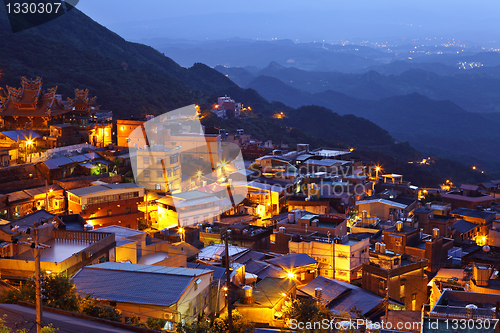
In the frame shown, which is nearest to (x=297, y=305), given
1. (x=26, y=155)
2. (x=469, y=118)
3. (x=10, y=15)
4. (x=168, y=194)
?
(x=168, y=194)

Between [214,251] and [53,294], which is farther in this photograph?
[214,251]

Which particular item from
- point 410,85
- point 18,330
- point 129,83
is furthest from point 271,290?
point 410,85

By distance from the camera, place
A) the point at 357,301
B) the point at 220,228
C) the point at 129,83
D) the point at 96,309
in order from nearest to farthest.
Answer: the point at 96,309, the point at 357,301, the point at 220,228, the point at 129,83

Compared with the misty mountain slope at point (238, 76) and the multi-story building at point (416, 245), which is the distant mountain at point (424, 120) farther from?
the multi-story building at point (416, 245)

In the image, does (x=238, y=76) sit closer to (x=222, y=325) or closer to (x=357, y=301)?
(x=357, y=301)

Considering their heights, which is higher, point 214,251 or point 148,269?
point 148,269

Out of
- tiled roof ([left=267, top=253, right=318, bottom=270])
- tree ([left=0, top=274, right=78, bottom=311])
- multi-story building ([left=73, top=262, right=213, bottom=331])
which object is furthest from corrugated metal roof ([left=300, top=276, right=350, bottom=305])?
tree ([left=0, top=274, right=78, bottom=311])
